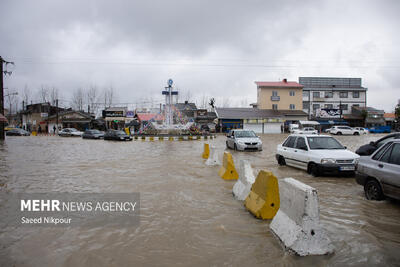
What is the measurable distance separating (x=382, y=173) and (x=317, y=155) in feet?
11.4

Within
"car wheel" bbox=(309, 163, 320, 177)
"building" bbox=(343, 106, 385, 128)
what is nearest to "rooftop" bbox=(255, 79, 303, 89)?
"building" bbox=(343, 106, 385, 128)

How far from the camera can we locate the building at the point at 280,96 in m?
57.5

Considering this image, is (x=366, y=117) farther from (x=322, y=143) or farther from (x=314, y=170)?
(x=314, y=170)

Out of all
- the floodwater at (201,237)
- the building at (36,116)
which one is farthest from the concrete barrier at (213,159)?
the building at (36,116)

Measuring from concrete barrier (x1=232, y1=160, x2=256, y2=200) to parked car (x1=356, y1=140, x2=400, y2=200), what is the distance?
261cm

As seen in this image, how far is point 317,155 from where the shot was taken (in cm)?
937

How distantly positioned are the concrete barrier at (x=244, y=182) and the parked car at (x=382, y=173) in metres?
2.61

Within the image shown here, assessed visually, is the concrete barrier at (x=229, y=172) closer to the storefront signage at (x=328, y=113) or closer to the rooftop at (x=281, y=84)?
the rooftop at (x=281, y=84)

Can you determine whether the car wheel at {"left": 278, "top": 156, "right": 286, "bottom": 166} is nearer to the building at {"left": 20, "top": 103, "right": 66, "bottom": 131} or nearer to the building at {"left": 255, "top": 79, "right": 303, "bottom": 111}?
the building at {"left": 255, "top": 79, "right": 303, "bottom": 111}

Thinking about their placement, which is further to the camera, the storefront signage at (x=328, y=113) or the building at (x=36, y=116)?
the building at (x=36, y=116)

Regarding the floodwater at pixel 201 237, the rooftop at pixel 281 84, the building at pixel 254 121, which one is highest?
the rooftop at pixel 281 84

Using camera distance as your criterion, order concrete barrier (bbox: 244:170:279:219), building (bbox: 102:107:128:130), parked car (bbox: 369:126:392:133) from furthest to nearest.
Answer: building (bbox: 102:107:128:130) < parked car (bbox: 369:126:392:133) < concrete barrier (bbox: 244:170:279:219)

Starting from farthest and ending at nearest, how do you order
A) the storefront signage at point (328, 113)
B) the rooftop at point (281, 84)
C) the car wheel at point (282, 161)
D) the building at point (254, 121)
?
the storefront signage at point (328, 113)
the rooftop at point (281, 84)
the building at point (254, 121)
the car wheel at point (282, 161)

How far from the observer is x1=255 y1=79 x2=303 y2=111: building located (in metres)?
57.5
